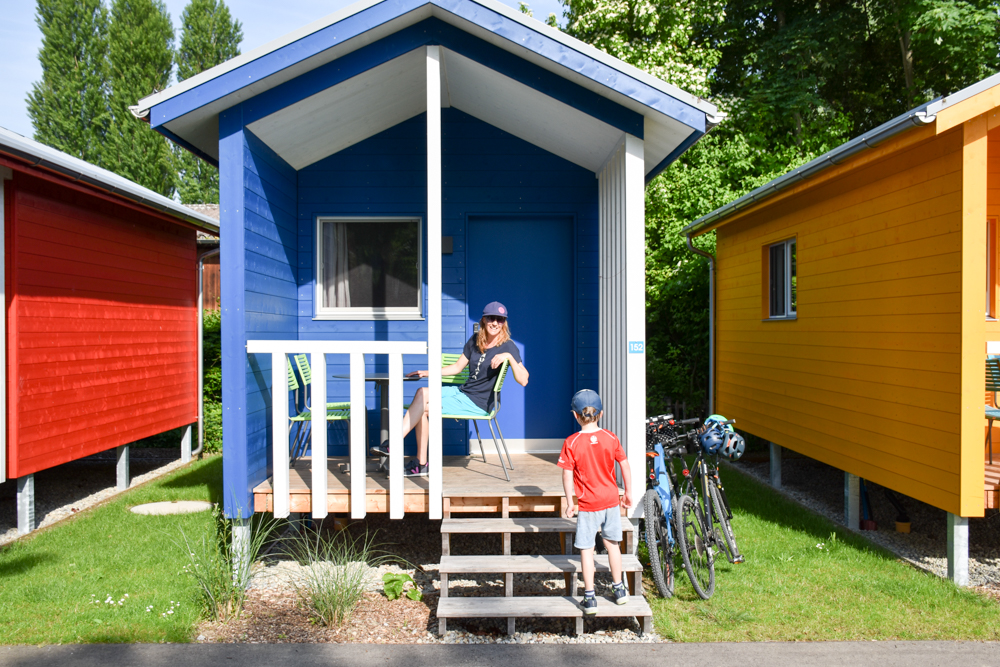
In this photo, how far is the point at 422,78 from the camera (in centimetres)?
536

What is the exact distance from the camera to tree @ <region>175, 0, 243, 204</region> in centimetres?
2845

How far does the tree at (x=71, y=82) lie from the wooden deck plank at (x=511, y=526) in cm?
2787

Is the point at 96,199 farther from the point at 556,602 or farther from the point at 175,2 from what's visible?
the point at 175,2

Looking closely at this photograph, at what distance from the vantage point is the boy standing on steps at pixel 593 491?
3795 millimetres

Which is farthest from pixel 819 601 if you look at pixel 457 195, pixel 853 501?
pixel 457 195

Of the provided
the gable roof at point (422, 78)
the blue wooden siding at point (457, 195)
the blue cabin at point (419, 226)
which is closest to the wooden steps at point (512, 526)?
the blue cabin at point (419, 226)

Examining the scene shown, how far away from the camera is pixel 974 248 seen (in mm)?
4387

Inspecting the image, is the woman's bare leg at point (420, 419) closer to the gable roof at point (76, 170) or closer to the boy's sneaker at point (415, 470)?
the boy's sneaker at point (415, 470)

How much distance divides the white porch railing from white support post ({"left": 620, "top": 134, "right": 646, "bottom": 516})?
1232 mm

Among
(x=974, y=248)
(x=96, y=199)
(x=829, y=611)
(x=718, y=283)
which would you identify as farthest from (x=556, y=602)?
(x=718, y=283)

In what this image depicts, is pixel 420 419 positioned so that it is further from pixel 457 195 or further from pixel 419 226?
pixel 457 195

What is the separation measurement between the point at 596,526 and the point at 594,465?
323 millimetres

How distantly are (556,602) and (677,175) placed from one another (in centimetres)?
1021

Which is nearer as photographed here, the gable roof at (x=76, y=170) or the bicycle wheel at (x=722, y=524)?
the bicycle wheel at (x=722, y=524)
